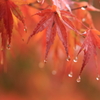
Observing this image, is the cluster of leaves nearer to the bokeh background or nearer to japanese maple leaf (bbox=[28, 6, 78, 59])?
japanese maple leaf (bbox=[28, 6, 78, 59])

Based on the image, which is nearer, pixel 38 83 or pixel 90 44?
pixel 90 44

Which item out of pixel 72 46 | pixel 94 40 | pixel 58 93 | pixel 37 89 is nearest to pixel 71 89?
pixel 58 93

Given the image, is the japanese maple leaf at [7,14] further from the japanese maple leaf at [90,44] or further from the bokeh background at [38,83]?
the bokeh background at [38,83]

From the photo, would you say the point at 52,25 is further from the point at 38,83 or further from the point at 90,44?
the point at 38,83

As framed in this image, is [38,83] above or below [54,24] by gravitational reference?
below

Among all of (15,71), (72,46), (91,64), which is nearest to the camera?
(72,46)

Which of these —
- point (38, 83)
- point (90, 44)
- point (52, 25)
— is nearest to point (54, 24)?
point (52, 25)

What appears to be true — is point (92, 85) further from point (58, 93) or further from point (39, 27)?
point (39, 27)

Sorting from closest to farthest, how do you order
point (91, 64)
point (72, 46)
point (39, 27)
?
point (39, 27) < point (72, 46) < point (91, 64)
